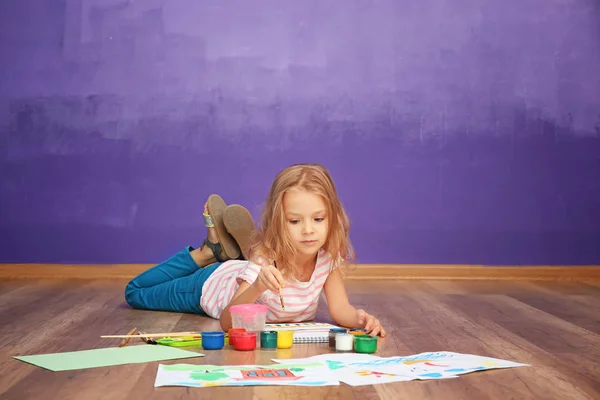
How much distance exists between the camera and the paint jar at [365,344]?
2266 mm

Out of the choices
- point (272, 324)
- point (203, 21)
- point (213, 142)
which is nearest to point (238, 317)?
point (272, 324)

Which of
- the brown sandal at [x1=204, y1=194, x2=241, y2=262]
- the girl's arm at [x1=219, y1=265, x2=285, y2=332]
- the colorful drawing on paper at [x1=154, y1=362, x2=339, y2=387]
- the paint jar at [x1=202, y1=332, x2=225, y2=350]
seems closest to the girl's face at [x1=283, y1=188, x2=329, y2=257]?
the girl's arm at [x1=219, y1=265, x2=285, y2=332]

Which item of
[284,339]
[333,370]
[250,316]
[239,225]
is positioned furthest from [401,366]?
[239,225]

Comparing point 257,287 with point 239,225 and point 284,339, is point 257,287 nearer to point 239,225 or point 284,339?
point 284,339

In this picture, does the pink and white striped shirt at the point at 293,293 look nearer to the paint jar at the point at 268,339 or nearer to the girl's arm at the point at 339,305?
the girl's arm at the point at 339,305

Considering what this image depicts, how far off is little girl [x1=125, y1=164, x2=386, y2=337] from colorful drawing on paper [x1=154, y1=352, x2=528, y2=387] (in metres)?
0.29

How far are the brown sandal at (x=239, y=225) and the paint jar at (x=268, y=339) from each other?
0.89 metres

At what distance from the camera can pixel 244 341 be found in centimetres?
228

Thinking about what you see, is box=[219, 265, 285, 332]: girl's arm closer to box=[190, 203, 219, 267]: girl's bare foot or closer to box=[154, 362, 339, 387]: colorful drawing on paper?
box=[154, 362, 339, 387]: colorful drawing on paper

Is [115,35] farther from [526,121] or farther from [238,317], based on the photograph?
[238,317]

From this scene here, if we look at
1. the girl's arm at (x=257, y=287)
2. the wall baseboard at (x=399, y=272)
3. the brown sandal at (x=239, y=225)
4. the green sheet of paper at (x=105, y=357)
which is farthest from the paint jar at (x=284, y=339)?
the wall baseboard at (x=399, y=272)

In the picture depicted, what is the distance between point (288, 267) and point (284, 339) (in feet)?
1.08

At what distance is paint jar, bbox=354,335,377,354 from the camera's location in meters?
2.27

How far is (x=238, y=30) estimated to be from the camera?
4574mm
